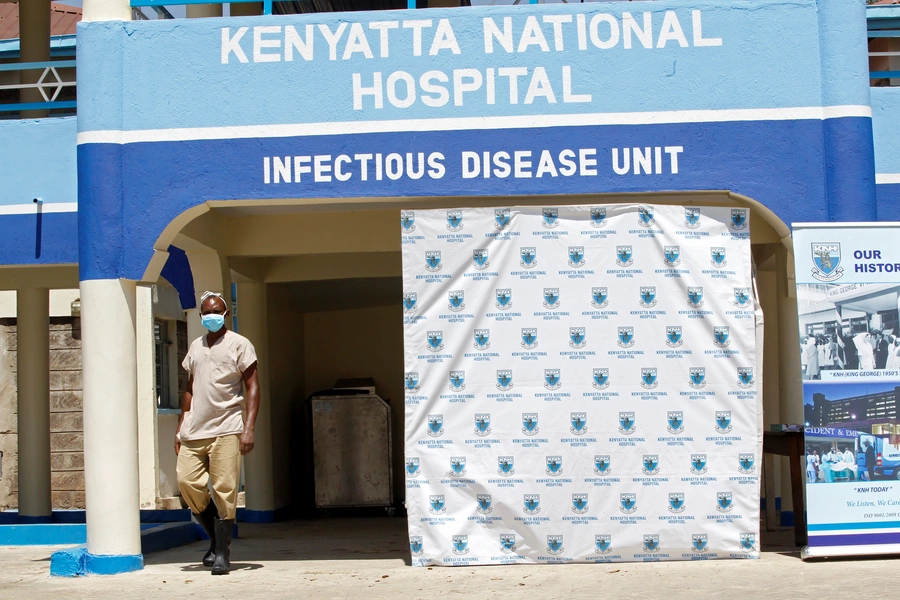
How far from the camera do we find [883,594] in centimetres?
636

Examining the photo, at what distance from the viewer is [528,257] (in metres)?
7.96

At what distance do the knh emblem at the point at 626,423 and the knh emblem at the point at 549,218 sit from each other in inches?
55.7

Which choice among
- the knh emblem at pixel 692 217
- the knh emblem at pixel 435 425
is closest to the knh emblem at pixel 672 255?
the knh emblem at pixel 692 217

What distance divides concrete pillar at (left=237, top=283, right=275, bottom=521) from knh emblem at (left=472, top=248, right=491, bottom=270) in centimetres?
480

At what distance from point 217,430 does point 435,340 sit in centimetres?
165

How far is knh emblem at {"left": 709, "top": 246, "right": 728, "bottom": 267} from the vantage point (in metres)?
7.95

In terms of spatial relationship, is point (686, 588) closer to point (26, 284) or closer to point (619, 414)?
point (619, 414)

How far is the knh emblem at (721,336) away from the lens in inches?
311

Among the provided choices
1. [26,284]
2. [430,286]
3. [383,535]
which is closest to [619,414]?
[430,286]

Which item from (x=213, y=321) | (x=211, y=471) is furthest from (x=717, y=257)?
(x=211, y=471)

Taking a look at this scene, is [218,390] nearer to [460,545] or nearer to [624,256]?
[460,545]

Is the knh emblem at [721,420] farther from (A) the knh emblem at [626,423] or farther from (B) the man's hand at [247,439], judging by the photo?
(B) the man's hand at [247,439]

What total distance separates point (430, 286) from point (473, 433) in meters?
1.08

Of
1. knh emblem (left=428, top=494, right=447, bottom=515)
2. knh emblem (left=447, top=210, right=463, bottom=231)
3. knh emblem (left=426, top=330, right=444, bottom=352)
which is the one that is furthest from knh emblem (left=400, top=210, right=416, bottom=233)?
knh emblem (left=428, top=494, right=447, bottom=515)
